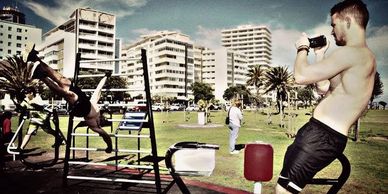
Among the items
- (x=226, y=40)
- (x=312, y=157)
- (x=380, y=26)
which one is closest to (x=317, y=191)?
(x=312, y=157)

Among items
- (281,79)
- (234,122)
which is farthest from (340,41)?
(281,79)

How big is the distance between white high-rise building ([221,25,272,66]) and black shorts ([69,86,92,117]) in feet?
439

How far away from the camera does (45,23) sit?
12.2 metres

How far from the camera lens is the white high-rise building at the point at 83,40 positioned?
69875 mm

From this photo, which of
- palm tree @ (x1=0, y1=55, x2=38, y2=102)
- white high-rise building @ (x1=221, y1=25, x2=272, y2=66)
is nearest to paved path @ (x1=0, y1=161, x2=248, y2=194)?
palm tree @ (x1=0, y1=55, x2=38, y2=102)

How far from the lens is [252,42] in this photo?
138 meters

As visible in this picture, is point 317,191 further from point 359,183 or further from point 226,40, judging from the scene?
point 226,40

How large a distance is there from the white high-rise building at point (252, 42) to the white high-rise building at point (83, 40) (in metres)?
77.8

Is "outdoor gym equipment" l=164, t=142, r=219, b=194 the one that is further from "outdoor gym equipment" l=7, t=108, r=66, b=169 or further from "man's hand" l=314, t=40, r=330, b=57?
"outdoor gym equipment" l=7, t=108, r=66, b=169

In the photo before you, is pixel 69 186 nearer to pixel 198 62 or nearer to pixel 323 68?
pixel 323 68

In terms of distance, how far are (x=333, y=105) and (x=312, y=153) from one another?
1.34 feet

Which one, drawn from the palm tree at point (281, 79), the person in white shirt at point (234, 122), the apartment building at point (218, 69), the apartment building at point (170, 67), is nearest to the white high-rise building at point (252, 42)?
the apartment building at point (218, 69)

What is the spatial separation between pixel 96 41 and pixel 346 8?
75812 millimetres

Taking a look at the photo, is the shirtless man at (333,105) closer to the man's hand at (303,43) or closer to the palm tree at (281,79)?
the man's hand at (303,43)
